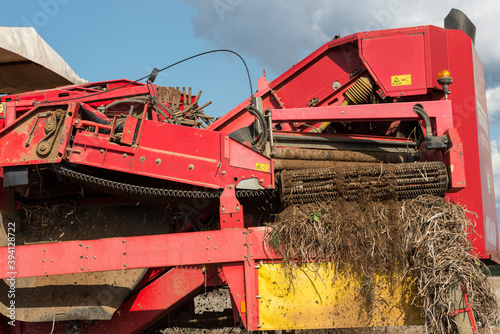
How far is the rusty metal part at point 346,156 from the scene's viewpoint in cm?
460

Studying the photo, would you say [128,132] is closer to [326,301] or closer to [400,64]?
[326,301]

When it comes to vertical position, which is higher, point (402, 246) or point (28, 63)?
point (28, 63)

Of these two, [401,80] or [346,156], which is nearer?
[346,156]

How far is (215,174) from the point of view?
4254 millimetres

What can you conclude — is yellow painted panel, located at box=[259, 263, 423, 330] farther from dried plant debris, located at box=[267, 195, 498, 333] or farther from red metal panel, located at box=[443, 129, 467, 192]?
red metal panel, located at box=[443, 129, 467, 192]

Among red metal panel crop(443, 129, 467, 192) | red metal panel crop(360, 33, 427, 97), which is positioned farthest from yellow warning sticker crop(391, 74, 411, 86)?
red metal panel crop(443, 129, 467, 192)

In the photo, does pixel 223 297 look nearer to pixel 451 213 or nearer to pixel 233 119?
pixel 233 119

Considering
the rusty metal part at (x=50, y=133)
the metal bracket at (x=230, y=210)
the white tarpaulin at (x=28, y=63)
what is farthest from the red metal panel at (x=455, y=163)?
the white tarpaulin at (x=28, y=63)

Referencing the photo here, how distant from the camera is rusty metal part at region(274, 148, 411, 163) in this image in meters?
4.60

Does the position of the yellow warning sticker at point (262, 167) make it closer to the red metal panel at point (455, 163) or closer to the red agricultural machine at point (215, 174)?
the red agricultural machine at point (215, 174)

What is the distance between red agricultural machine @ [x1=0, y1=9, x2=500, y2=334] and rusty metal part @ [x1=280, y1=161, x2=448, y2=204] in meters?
0.01

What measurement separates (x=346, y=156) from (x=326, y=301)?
1354 millimetres

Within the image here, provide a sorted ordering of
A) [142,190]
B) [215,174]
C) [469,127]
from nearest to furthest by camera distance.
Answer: [215,174]
[142,190]
[469,127]

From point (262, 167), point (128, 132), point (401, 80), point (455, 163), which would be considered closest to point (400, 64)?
point (401, 80)
